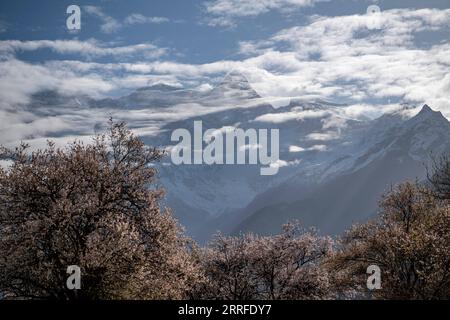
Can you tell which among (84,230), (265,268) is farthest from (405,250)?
(84,230)

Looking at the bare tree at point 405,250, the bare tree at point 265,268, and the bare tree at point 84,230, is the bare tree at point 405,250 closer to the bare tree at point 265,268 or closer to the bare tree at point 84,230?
the bare tree at point 265,268

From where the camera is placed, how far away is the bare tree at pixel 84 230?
32406 mm

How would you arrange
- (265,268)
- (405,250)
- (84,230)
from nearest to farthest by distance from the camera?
(84,230) < (405,250) < (265,268)

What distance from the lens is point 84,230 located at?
3456 cm

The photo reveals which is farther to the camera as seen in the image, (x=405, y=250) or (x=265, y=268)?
(x=265, y=268)

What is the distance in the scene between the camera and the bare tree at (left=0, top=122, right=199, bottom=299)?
32406 millimetres

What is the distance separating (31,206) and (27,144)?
232 inches

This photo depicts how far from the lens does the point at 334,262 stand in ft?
185

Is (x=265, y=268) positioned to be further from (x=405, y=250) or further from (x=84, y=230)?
(x=84, y=230)

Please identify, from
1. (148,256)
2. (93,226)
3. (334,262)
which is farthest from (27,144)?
(334,262)

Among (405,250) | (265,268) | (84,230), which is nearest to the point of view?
(84,230)

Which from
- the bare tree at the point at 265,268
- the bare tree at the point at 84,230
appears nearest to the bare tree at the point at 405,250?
the bare tree at the point at 265,268

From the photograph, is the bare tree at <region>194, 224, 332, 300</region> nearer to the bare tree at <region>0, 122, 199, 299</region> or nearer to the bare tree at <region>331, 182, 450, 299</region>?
the bare tree at <region>331, 182, 450, 299</region>
